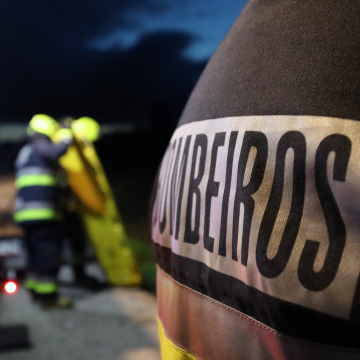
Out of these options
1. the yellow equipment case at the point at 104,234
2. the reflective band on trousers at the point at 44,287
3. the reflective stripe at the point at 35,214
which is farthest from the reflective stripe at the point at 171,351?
the yellow equipment case at the point at 104,234

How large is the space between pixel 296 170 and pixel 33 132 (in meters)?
4.26

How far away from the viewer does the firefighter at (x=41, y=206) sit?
4660 mm

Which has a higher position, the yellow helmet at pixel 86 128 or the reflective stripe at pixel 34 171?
the yellow helmet at pixel 86 128

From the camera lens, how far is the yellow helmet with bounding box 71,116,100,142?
5.88 m

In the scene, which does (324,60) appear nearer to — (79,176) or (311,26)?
(311,26)

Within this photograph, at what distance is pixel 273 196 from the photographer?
3.12ft

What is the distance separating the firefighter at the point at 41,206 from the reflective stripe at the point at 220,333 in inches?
135

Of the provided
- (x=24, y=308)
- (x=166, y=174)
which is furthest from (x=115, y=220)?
(x=166, y=174)

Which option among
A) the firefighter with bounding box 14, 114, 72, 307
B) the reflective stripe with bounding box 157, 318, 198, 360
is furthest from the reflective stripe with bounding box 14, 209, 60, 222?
the reflective stripe with bounding box 157, 318, 198, 360

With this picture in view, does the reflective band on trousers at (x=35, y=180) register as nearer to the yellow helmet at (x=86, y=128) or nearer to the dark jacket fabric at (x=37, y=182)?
the dark jacket fabric at (x=37, y=182)

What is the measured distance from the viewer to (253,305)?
1.00m

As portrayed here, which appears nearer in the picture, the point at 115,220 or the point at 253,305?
the point at 253,305

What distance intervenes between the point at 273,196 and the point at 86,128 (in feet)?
17.5

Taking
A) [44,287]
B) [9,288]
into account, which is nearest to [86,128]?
[44,287]
